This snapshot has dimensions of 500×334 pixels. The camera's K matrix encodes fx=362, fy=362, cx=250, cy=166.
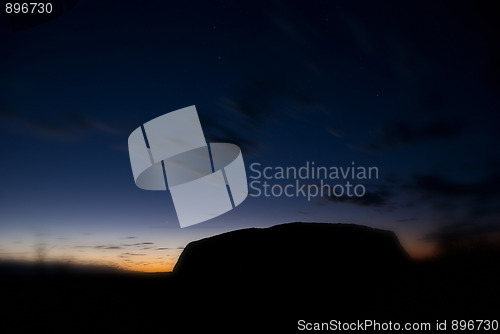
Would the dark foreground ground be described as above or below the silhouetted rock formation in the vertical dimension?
below

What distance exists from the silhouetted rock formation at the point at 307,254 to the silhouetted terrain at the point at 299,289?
6 cm

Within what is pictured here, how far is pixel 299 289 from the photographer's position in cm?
1822

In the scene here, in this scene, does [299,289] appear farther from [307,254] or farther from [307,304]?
[307,254]

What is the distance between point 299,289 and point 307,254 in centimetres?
251

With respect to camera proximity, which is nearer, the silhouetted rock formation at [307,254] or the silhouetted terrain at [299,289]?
the silhouetted terrain at [299,289]

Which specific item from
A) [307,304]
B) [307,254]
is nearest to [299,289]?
[307,304]

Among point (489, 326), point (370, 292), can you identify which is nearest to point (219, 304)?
point (370, 292)

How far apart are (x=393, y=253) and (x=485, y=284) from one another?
5063 millimetres

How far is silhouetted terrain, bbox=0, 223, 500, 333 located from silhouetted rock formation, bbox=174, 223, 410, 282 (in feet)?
0.19

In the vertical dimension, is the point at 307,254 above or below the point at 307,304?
above

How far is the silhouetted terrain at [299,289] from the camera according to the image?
16891 mm

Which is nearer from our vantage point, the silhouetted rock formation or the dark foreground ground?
the dark foreground ground

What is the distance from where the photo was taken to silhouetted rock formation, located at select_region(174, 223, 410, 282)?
19516 millimetres

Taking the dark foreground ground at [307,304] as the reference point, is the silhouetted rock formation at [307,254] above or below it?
above
